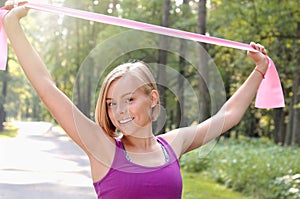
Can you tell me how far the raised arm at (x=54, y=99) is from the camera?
2.18 metres

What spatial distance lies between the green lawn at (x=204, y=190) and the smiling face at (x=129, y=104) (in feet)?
26.4

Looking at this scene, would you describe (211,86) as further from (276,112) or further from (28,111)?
(28,111)

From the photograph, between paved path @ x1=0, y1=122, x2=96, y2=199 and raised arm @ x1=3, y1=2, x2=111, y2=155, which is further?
paved path @ x1=0, y1=122, x2=96, y2=199

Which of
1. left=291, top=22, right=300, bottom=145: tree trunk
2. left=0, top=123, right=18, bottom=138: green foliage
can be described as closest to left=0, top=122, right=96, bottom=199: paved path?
left=291, top=22, right=300, bottom=145: tree trunk

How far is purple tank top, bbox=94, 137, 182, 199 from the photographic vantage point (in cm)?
219

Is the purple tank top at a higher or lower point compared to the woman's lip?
lower

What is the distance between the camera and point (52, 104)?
Result: 2172 mm

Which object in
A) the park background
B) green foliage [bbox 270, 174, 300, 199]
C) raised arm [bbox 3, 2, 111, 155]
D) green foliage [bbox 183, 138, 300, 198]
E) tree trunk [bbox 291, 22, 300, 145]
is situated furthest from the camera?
tree trunk [bbox 291, 22, 300, 145]

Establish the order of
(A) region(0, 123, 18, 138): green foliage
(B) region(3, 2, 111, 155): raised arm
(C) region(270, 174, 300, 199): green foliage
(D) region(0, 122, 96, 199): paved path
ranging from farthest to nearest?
(A) region(0, 123, 18, 138): green foliage, (D) region(0, 122, 96, 199): paved path, (C) region(270, 174, 300, 199): green foliage, (B) region(3, 2, 111, 155): raised arm

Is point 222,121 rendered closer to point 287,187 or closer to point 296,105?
point 287,187

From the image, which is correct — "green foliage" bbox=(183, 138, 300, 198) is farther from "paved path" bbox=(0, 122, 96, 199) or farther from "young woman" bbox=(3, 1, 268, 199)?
"young woman" bbox=(3, 1, 268, 199)

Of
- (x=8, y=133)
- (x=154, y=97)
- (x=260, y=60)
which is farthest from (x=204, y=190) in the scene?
(x=8, y=133)

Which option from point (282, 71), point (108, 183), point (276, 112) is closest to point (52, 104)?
point (108, 183)

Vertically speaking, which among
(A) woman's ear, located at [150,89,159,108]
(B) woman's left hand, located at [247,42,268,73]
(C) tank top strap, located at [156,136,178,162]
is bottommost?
(C) tank top strap, located at [156,136,178,162]
